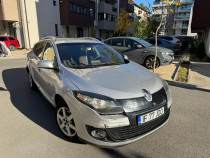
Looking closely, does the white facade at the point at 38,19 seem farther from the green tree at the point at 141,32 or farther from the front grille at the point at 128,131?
the front grille at the point at 128,131

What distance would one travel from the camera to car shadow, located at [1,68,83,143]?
298 centimetres

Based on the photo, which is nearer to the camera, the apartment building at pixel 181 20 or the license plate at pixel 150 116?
the license plate at pixel 150 116

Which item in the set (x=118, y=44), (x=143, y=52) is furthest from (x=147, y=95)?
(x=118, y=44)

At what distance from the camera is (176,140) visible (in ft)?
8.46

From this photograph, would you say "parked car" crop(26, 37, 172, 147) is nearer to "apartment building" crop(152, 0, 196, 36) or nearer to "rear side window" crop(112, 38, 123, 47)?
"rear side window" crop(112, 38, 123, 47)

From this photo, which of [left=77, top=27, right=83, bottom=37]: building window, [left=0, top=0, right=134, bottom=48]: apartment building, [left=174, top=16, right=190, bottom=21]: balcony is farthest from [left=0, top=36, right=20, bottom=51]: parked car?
[left=174, top=16, right=190, bottom=21]: balcony

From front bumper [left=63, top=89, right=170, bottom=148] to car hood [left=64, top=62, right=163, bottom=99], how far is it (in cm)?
26

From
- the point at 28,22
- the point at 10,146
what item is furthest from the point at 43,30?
the point at 10,146

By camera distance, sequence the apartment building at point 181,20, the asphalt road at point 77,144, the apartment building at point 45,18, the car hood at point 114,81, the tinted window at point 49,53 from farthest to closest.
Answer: the apartment building at point 181,20 < the apartment building at point 45,18 < the tinted window at point 49,53 < the asphalt road at point 77,144 < the car hood at point 114,81

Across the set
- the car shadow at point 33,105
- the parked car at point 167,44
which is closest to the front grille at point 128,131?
the car shadow at point 33,105

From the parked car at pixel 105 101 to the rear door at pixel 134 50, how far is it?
4.91 metres

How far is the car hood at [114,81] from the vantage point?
6.82 feet

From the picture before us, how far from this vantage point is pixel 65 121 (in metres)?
2.47

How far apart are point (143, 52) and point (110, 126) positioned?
6.18 meters
